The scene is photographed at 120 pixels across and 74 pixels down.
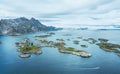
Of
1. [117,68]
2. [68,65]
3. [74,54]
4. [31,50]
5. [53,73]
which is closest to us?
[53,73]

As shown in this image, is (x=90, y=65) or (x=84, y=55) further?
(x=84, y=55)

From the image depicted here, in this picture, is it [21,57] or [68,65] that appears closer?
[68,65]

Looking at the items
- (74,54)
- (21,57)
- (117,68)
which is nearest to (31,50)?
(21,57)

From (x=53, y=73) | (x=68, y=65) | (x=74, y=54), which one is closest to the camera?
(x=53, y=73)

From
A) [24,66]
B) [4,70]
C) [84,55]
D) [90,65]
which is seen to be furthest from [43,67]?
[84,55]

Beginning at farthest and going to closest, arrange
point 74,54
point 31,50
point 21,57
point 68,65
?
point 31,50 → point 74,54 → point 21,57 → point 68,65

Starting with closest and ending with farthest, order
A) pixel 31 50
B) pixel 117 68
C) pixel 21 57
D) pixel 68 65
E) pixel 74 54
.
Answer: pixel 117 68, pixel 68 65, pixel 21 57, pixel 74 54, pixel 31 50

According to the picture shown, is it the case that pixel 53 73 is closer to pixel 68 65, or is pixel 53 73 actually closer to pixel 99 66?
pixel 68 65

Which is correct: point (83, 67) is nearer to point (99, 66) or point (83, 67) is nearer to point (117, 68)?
point (99, 66)
